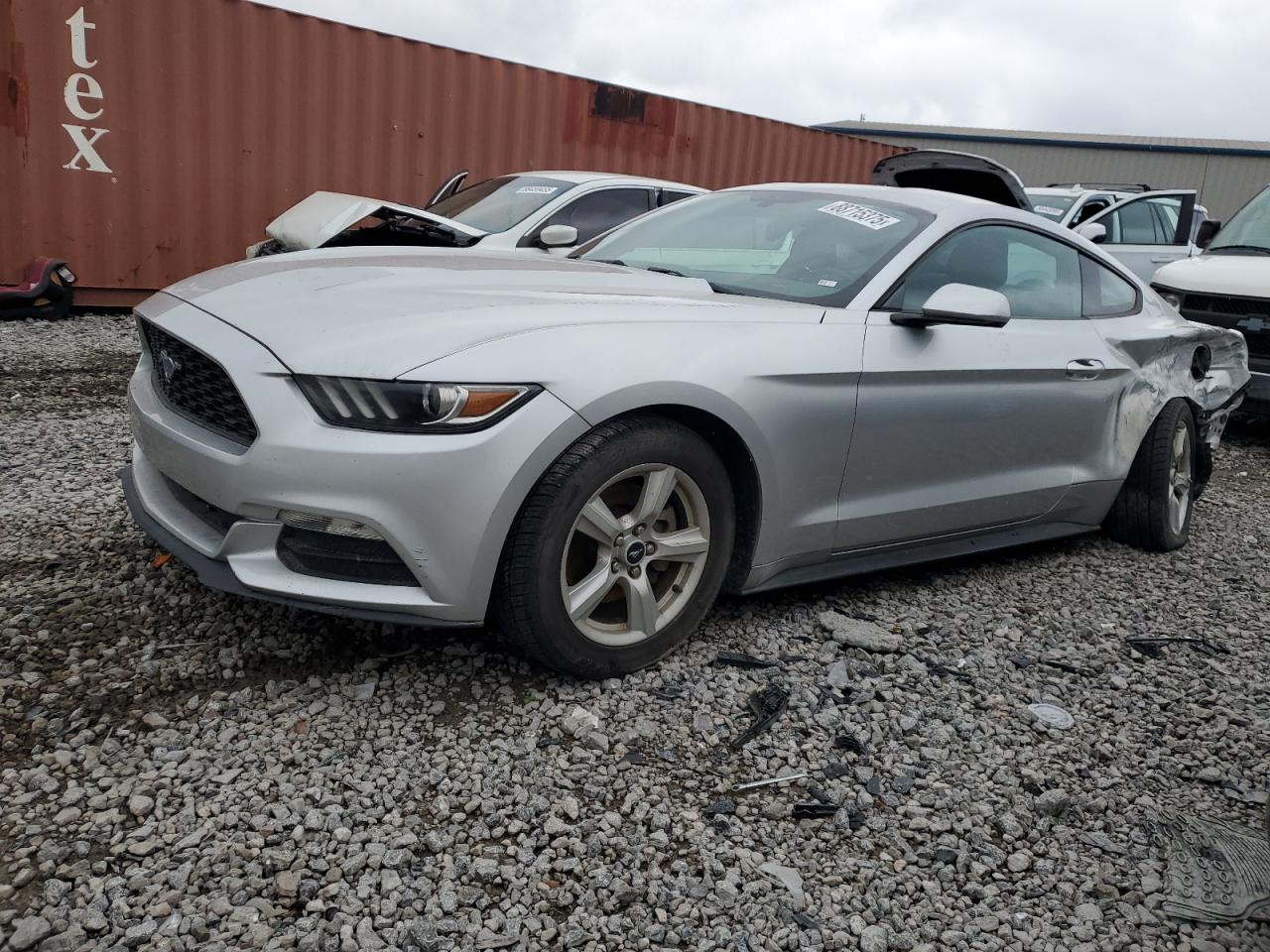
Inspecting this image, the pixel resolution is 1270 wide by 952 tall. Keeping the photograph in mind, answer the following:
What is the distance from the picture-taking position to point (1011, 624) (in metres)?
3.60

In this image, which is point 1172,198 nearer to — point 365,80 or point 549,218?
point 549,218

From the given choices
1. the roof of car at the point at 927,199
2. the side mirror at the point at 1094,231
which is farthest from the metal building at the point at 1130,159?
the roof of car at the point at 927,199

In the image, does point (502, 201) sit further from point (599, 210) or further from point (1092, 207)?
point (1092, 207)

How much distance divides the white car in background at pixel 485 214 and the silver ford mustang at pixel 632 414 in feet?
9.60

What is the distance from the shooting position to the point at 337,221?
666 cm

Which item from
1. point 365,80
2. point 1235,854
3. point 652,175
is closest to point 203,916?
point 1235,854

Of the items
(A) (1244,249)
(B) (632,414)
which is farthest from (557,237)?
(A) (1244,249)

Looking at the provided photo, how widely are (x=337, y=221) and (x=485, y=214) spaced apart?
3.24 ft

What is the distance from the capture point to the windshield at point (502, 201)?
22.8 ft

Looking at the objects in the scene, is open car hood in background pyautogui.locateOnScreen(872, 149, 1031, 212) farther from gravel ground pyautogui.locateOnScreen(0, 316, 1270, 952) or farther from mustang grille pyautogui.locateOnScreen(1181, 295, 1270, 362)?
gravel ground pyautogui.locateOnScreen(0, 316, 1270, 952)

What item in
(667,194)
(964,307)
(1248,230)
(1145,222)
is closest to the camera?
(964,307)

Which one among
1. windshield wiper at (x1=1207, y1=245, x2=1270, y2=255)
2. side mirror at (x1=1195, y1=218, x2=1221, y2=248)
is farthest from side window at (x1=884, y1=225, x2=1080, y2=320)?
side mirror at (x1=1195, y1=218, x2=1221, y2=248)

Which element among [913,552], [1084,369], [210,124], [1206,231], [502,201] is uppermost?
[210,124]

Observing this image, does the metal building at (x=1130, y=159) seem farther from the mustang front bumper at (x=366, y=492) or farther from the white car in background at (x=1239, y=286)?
the mustang front bumper at (x=366, y=492)
